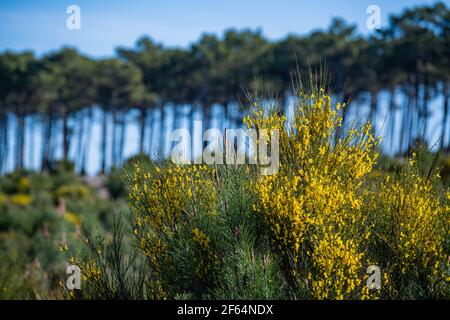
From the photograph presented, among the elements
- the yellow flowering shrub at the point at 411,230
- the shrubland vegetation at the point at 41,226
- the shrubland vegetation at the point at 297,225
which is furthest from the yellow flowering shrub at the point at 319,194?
the shrubland vegetation at the point at 41,226

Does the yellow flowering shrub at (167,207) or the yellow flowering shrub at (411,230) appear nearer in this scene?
the yellow flowering shrub at (411,230)

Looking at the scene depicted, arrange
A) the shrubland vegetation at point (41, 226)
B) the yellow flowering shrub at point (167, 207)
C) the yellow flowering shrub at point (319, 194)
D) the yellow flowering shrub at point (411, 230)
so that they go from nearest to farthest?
the yellow flowering shrub at point (319, 194)
the yellow flowering shrub at point (411, 230)
the yellow flowering shrub at point (167, 207)
the shrubland vegetation at point (41, 226)

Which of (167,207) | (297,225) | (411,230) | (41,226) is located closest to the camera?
(297,225)

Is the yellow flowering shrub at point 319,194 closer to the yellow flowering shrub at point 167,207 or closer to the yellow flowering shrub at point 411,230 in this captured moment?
the yellow flowering shrub at point 411,230

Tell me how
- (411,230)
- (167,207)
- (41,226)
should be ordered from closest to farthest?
(411,230) < (167,207) < (41,226)

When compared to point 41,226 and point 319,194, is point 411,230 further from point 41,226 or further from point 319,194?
point 41,226

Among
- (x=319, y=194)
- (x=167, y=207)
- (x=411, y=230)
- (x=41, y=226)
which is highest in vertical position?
(x=319, y=194)

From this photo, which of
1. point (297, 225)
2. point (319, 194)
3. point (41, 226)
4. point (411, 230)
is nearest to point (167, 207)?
point (297, 225)

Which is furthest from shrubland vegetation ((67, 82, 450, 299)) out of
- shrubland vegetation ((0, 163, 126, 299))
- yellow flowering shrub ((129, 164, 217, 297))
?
shrubland vegetation ((0, 163, 126, 299))

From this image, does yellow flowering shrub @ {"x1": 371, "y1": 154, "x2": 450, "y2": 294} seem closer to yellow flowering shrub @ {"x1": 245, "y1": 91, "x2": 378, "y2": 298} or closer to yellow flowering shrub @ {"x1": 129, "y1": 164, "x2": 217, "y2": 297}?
yellow flowering shrub @ {"x1": 245, "y1": 91, "x2": 378, "y2": 298}

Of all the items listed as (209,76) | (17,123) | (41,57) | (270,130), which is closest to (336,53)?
(209,76)

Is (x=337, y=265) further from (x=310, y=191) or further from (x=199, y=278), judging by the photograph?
(x=199, y=278)

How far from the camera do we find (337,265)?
183 inches
